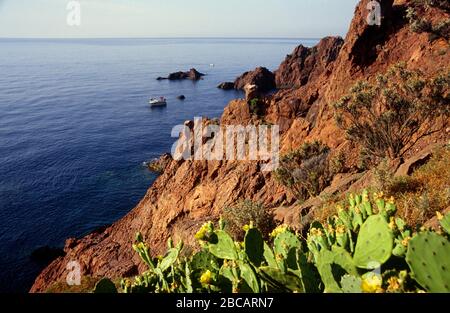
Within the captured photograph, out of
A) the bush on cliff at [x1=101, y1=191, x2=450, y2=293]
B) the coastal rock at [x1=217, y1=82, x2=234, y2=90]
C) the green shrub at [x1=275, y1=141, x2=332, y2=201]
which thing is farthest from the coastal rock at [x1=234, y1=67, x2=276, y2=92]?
the bush on cliff at [x1=101, y1=191, x2=450, y2=293]

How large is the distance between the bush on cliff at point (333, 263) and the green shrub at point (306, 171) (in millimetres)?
13473

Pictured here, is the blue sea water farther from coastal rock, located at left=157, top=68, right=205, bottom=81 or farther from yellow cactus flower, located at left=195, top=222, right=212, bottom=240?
yellow cactus flower, located at left=195, top=222, right=212, bottom=240

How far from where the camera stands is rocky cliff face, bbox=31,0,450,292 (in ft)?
82.1

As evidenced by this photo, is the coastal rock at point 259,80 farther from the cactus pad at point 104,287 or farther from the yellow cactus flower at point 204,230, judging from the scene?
the cactus pad at point 104,287

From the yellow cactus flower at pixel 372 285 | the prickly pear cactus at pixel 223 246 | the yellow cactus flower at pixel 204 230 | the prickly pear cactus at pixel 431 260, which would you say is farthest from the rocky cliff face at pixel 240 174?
the yellow cactus flower at pixel 372 285

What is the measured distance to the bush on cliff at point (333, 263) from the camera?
2.75m

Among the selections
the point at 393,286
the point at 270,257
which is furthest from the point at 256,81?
the point at 393,286

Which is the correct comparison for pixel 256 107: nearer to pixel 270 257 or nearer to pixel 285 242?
pixel 285 242

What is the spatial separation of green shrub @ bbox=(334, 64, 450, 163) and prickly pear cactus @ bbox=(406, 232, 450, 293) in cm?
1342

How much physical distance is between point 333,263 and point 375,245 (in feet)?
1.28

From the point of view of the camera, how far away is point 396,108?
50.4 feet

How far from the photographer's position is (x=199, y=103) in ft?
284
